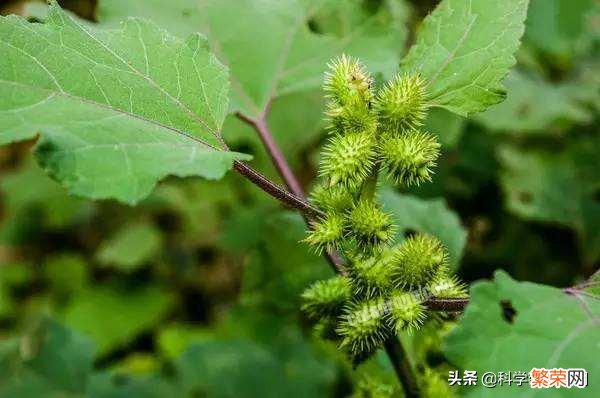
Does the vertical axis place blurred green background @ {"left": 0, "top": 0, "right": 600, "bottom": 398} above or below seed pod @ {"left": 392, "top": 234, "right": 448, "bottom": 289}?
above

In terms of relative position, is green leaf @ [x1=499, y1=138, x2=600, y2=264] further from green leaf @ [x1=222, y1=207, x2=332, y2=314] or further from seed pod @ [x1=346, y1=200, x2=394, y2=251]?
seed pod @ [x1=346, y1=200, x2=394, y2=251]

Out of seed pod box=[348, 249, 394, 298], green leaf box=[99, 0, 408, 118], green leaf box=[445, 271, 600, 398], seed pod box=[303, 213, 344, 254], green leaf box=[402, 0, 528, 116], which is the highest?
green leaf box=[99, 0, 408, 118]

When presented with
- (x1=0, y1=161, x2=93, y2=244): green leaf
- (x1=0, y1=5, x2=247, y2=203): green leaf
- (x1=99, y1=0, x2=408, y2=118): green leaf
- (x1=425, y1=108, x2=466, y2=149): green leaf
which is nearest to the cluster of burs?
(x1=0, y1=5, x2=247, y2=203): green leaf

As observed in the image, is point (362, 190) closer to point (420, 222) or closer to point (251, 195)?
point (420, 222)

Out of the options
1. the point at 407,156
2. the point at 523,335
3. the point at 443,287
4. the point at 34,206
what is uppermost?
the point at 34,206

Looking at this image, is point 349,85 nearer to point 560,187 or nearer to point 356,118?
point 356,118

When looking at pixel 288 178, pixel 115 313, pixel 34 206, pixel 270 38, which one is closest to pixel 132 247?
pixel 115 313

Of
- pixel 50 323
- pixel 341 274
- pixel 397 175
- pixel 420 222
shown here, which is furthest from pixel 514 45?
pixel 50 323
